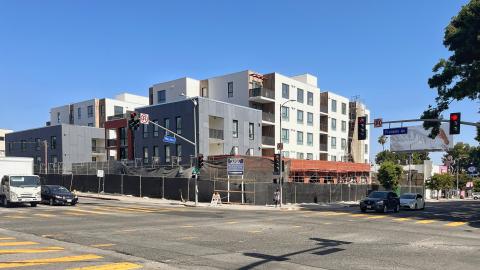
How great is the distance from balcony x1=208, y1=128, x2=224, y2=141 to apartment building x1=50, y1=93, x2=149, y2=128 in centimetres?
2951

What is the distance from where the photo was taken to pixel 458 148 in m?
128

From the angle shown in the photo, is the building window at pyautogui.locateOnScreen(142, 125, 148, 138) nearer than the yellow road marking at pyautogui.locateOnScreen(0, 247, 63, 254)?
No

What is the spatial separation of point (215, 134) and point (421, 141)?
161 ft

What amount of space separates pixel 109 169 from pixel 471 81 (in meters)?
37.4

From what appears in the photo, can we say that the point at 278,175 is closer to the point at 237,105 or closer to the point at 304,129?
the point at 237,105

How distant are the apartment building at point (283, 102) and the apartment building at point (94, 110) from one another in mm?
10726

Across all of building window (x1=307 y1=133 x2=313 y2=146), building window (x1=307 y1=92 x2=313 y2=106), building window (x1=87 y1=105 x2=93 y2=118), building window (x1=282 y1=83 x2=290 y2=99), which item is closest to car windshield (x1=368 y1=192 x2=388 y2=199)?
building window (x1=282 y1=83 x2=290 y2=99)

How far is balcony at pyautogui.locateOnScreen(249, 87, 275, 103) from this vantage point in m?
58.6

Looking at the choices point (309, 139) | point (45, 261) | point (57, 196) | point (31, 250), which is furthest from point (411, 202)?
point (45, 261)

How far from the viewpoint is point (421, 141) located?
86.6 metres

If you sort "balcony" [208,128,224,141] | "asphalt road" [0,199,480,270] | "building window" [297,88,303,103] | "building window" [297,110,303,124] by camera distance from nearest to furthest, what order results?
1. "asphalt road" [0,199,480,270]
2. "balcony" [208,128,224,141]
3. "building window" [297,110,303,124]
4. "building window" [297,88,303,103]

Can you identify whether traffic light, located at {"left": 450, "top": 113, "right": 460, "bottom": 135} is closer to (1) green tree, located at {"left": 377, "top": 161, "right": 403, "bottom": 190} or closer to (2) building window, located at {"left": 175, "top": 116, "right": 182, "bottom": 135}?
(2) building window, located at {"left": 175, "top": 116, "right": 182, "bottom": 135}

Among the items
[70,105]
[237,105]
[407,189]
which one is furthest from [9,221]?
[70,105]

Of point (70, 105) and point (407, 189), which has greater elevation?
point (70, 105)
